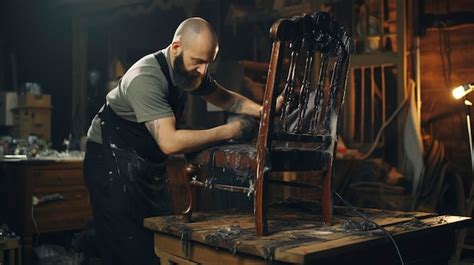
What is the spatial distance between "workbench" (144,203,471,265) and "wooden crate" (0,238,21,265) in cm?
168

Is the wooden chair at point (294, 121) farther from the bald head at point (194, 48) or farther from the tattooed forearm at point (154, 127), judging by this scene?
the bald head at point (194, 48)

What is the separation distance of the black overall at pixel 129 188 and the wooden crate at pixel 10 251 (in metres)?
1.18

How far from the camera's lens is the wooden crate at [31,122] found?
6.86 m

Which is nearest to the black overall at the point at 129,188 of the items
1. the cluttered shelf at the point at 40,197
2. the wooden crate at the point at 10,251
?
the wooden crate at the point at 10,251

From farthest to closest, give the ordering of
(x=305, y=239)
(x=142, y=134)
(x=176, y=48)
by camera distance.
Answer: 1. (x=142, y=134)
2. (x=176, y=48)
3. (x=305, y=239)

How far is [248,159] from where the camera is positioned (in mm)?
2592

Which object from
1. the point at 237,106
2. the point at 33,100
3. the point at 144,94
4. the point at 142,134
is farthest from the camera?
the point at 33,100

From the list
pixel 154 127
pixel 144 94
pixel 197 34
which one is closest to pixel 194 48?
pixel 197 34

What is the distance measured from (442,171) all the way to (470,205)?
1.06 metres

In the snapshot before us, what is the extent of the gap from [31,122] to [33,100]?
27cm

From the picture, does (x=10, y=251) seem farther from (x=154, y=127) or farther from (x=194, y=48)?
(x=194, y=48)

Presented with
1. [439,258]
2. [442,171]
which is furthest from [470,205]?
[439,258]

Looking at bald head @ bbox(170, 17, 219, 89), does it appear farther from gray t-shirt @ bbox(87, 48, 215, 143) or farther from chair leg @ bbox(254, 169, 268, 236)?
chair leg @ bbox(254, 169, 268, 236)

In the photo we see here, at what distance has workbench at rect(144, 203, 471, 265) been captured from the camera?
2.31 meters
